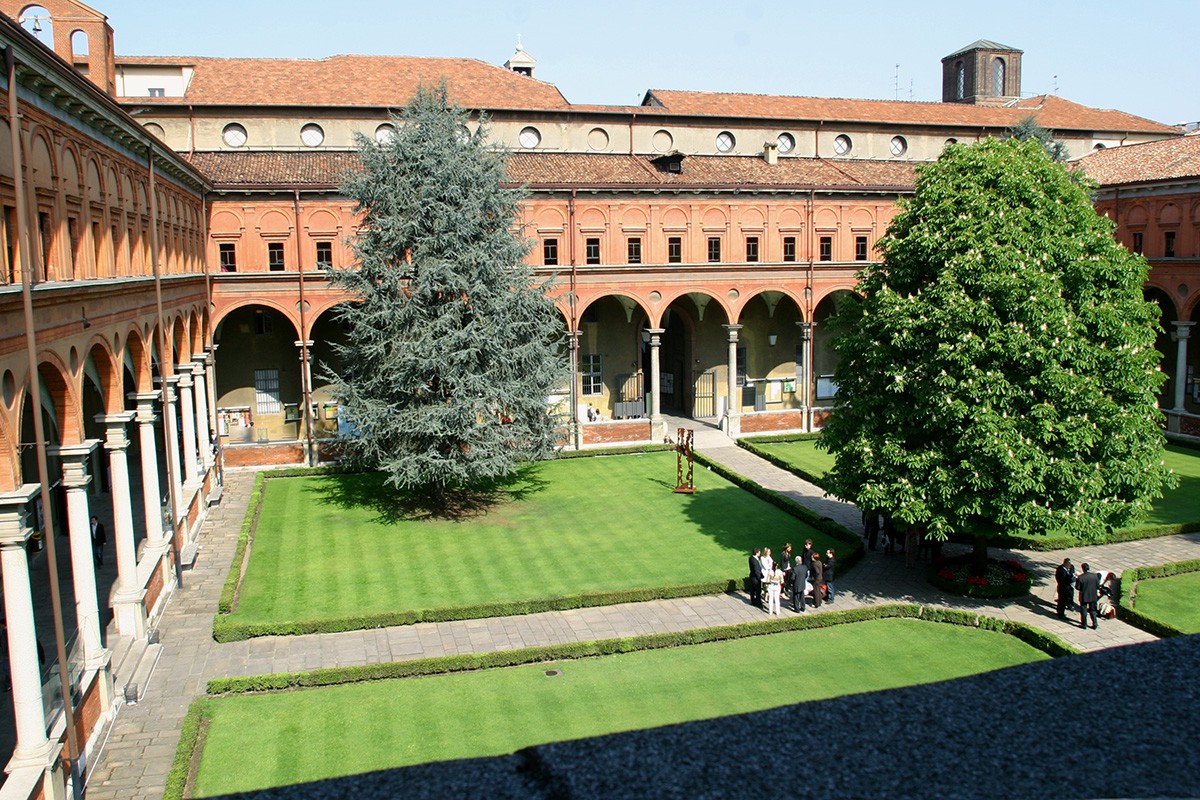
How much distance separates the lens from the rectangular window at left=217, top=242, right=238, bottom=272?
115ft

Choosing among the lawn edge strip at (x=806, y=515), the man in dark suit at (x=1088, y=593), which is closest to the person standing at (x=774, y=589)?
the lawn edge strip at (x=806, y=515)

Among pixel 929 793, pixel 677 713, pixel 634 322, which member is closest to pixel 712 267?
pixel 634 322

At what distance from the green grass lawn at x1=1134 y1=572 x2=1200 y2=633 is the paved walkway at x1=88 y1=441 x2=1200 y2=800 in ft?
3.08

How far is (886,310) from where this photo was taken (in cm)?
2028

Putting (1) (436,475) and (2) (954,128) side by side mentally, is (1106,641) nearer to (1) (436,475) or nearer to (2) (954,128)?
(1) (436,475)

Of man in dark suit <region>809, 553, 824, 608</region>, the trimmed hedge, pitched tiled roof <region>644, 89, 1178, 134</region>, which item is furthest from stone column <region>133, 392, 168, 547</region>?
pitched tiled roof <region>644, 89, 1178, 134</region>

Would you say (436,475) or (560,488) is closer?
(436,475)

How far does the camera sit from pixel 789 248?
4106 cm

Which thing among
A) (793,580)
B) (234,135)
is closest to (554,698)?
(793,580)

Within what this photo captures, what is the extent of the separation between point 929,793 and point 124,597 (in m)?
17.2

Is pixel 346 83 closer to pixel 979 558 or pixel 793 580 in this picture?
pixel 793 580

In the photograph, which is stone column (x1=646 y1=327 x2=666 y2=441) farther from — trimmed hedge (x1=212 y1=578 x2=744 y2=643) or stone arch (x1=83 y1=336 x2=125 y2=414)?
stone arch (x1=83 y1=336 x2=125 y2=414)

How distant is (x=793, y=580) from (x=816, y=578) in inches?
19.4

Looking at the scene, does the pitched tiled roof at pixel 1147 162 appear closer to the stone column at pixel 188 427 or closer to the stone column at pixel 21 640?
the stone column at pixel 188 427
